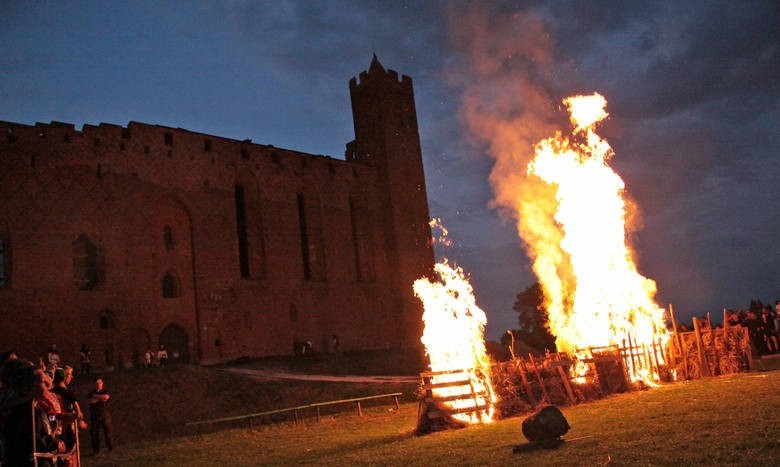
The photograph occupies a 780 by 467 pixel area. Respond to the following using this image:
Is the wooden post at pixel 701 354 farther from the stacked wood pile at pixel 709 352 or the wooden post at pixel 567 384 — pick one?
the wooden post at pixel 567 384

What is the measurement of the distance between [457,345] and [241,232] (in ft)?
77.1

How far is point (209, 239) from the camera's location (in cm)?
3319

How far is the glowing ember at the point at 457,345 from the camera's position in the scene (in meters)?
12.8

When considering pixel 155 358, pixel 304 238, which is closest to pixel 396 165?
pixel 304 238

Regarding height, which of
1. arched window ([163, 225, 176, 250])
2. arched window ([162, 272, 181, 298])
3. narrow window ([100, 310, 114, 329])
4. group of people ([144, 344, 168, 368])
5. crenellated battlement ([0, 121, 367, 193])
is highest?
crenellated battlement ([0, 121, 367, 193])

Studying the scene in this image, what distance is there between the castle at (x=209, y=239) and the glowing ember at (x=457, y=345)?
1885cm

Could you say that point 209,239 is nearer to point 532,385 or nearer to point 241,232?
point 241,232

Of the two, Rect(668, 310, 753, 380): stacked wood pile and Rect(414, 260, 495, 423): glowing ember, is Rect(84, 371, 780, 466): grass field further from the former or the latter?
Rect(668, 310, 753, 380): stacked wood pile

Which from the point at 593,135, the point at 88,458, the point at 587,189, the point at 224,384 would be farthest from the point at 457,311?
the point at 224,384

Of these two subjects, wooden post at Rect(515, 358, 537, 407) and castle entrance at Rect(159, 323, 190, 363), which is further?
castle entrance at Rect(159, 323, 190, 363)

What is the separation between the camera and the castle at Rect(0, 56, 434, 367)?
90.0 feet

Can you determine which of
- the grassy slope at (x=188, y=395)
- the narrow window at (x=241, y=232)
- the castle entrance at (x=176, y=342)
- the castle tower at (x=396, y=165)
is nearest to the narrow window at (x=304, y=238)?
the narrow window at (x=241, y=232)

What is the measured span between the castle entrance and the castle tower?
533 inches

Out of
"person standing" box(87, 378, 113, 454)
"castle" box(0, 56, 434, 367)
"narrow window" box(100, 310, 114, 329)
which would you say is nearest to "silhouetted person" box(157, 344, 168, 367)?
"castle" box(0, 56, 434, 367)
